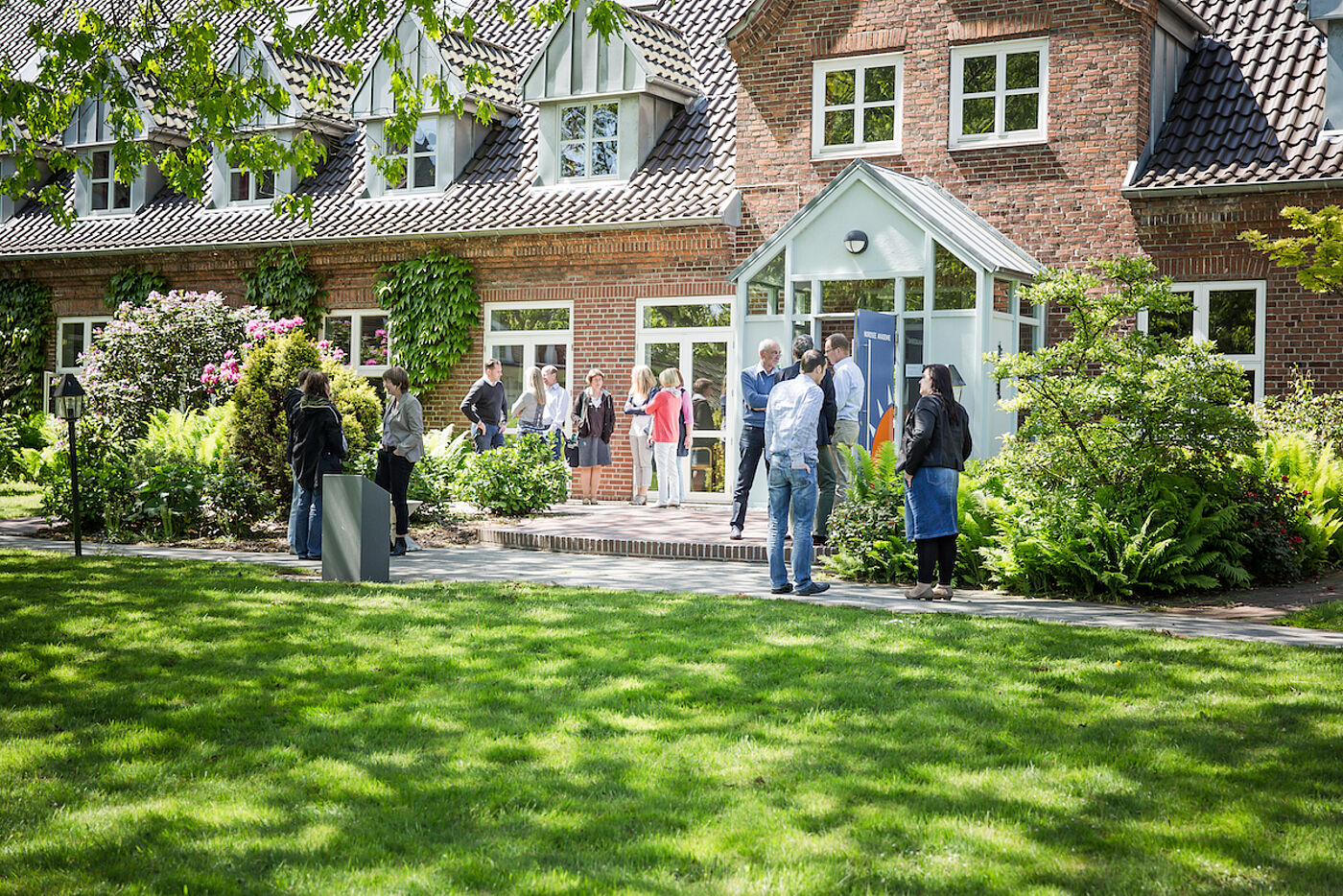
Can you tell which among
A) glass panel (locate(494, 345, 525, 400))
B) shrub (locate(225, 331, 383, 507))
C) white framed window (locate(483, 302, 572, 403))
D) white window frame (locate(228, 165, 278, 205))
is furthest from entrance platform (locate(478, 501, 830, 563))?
white window frame (locate(228, 165, 278, 205))

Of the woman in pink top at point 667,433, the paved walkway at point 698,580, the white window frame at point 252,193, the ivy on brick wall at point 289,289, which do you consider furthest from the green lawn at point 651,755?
the white window frame at point 252,193

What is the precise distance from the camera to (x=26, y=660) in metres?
7.27

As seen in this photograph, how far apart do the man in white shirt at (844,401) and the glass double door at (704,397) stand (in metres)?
6.02

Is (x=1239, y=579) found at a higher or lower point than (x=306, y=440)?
lower

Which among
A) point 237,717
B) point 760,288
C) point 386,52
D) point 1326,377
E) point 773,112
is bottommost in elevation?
point 237,717

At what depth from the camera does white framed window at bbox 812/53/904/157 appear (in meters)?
17.2

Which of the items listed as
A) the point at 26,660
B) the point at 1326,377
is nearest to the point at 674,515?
the point at 1326,377

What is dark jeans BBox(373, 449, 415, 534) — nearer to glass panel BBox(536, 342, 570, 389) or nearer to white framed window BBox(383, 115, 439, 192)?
glass panel BBox(536, 342, 570, 389)

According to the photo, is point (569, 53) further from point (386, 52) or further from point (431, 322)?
point (386, 52)

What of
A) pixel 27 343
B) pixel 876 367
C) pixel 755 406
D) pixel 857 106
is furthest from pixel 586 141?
pixel 27 343

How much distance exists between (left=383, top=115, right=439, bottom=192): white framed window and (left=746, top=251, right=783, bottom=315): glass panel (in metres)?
7.14

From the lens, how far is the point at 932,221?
47.9 feet

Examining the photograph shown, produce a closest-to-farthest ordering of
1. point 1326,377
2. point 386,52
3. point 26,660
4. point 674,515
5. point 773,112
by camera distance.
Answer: point 26,660 → point 386,52 → point 1326,377 → point 674,515 → point 773,112

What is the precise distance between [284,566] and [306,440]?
132 cm
